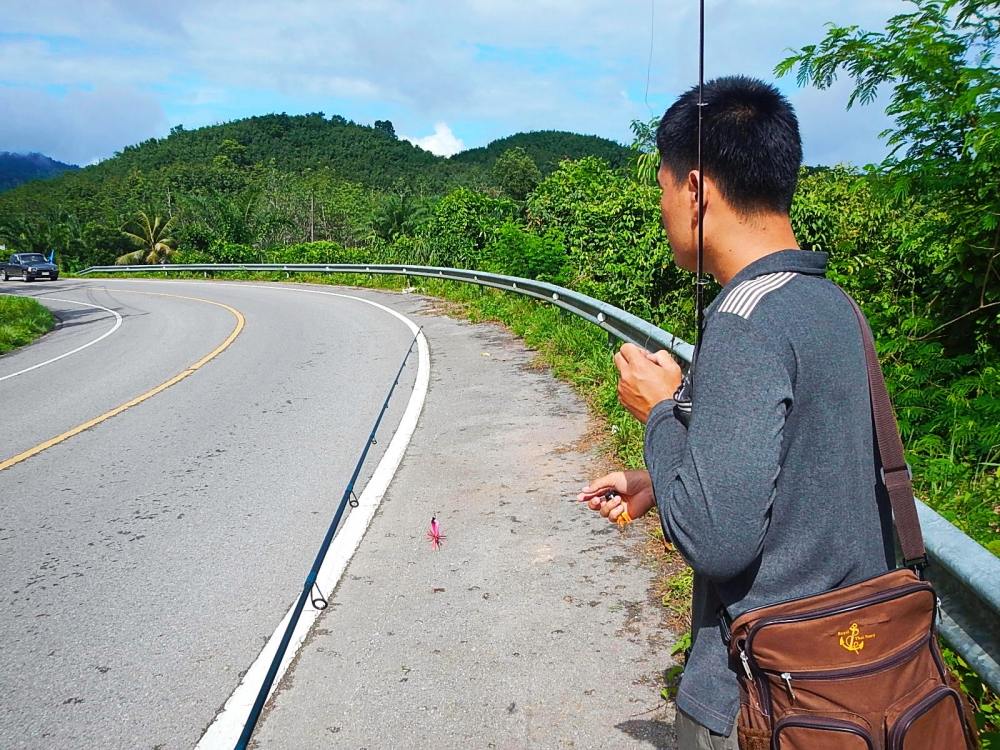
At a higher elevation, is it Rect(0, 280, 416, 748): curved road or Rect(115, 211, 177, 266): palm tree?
Result: Rect(0, 280, 416, 748): curved road

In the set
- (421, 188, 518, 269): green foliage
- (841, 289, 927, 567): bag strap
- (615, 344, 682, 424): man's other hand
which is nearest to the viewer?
(841, 289, 927, 567): bag strap

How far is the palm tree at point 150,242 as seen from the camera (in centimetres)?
5572

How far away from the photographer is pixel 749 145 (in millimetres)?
1635

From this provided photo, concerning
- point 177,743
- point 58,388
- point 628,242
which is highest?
point 628,242

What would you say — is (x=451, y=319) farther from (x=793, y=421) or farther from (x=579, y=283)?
(x=793, y=421)

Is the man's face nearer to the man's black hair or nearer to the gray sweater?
the man's black hair

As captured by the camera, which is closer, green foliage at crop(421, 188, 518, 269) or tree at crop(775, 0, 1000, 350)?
tree at crop(775, 0, 1000, 350)

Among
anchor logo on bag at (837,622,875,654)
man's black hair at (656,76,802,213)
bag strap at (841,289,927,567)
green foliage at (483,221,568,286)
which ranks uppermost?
man's black hair at (656,76,802,213)

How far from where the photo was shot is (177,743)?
3.28m

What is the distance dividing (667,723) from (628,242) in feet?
41.9

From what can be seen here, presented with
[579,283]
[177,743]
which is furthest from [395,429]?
[579,283]

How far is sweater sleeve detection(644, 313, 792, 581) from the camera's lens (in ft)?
4.68

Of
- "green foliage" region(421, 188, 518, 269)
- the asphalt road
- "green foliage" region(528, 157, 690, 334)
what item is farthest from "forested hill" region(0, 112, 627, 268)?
the asphalt road

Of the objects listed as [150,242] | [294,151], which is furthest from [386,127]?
[150,242]
